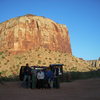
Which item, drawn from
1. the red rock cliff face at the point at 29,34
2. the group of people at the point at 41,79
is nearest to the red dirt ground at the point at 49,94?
the group of people at the point at 41,79

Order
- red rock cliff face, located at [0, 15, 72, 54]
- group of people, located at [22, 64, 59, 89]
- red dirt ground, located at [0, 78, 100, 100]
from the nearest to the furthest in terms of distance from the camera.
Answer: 1. red dirt ground, located at [0, 78, 100, 100]
2. group of people, located at [22, 64, 59, 89]
3. red rock cliff face, located at [0, 15, 72, 54]

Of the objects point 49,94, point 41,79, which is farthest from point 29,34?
point 49,94

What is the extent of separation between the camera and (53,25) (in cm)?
5925

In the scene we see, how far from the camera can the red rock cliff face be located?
2045 inches

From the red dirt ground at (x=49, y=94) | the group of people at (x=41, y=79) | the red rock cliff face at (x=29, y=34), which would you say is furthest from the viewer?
the red rock cliff face at (x=29, y=34)

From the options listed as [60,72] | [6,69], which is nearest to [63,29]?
[6,69]

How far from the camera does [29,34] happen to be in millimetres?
53562

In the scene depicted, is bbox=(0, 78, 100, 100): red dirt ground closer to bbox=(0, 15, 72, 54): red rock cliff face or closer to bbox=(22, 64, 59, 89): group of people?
bbox=(22, 64, 59, 89): group of people

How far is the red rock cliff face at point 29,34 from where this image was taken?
5194 centimetres

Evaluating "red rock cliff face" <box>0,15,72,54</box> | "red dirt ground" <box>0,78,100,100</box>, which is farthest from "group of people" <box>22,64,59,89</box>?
"red rock cliff face" <box>0,15,72,54</box>

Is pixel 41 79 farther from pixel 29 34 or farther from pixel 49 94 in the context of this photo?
pixel 29 34

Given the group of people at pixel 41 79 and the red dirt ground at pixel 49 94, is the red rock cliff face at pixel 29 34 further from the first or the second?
the red dirt ground at pixel 49 94

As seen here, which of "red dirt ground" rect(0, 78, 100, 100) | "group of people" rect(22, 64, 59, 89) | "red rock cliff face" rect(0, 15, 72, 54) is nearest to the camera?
"red dirt ground" rect(0, 78, 100, 100)

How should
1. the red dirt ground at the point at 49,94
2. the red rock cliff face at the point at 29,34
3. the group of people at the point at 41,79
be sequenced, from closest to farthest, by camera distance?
the red dirt ground at the point at 49,94
the group of people at the point at 41,79
the red rock cliff face at the point at 29,34
